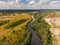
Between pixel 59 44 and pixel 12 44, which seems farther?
pixel 59 44

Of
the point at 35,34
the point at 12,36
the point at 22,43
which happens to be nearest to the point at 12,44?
the point at 22,43

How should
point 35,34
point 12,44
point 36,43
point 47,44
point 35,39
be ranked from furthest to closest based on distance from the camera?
point 35,34 < point 35,39 < point 36,43 < point 47,44 < point 12,44

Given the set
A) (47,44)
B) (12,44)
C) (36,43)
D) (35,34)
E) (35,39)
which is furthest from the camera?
(35,34)

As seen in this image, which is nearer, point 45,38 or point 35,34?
point 45,38

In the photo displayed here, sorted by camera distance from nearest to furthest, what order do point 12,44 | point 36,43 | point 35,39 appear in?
point 12,44 → point 36,43 → point 35,39

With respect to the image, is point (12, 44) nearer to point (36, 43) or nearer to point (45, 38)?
point (36, 43)

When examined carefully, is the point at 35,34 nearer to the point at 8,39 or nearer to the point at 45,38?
the point at 45,38

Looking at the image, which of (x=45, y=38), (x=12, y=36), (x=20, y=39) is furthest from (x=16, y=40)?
(x=45, y=38)

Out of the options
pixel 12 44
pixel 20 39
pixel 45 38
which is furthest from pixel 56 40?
pixel 12 44
